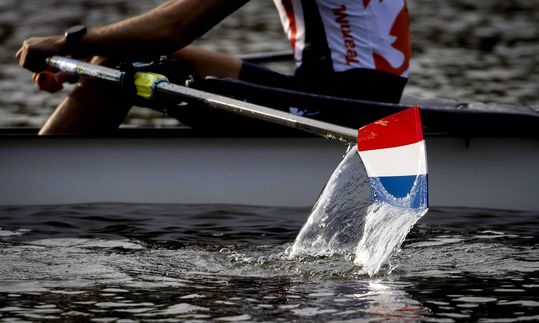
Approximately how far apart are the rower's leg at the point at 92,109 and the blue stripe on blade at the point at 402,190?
1878 mm

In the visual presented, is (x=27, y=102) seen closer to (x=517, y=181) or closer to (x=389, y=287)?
(x=517, y=181)

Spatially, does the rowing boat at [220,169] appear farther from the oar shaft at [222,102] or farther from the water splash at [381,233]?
the water splash at [381,233]

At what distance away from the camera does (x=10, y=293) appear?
19.4 feet

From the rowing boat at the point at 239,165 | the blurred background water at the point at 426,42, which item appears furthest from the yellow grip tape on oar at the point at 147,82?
the blurred background water at the point at 426,42

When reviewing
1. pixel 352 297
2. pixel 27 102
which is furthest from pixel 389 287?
pixel 27 102

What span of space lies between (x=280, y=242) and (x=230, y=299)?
1.31 metres

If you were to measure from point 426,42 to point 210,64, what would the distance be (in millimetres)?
8391

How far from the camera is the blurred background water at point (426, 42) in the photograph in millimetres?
12812

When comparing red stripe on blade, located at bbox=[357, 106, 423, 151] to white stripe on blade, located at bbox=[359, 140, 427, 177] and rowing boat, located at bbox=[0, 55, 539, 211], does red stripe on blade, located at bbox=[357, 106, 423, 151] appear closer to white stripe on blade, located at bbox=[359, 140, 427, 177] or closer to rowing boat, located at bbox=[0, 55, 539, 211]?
white stripe on blade, located at bbox=[359, 140, 427, 177]

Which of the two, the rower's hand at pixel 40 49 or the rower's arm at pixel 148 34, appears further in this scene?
the rower's hand at pixel 40 49

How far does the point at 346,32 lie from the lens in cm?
739

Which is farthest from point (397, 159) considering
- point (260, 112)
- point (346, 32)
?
point (346, 32)

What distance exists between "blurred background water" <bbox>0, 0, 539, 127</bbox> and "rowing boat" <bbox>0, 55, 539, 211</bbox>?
11.7ft

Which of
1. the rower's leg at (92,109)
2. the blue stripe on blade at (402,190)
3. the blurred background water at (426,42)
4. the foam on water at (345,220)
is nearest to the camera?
the blue stripe on blade at (402,190)
